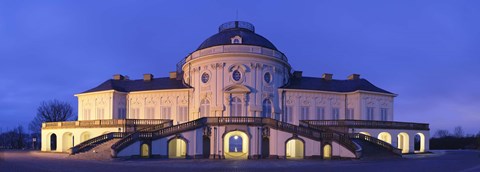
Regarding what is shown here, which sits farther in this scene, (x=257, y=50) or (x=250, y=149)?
(x=257, y=50)

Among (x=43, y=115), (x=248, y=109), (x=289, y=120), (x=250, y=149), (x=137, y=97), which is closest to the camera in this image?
(x=250, y=149)

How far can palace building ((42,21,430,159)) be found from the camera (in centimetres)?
3319

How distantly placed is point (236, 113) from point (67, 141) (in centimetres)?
2055

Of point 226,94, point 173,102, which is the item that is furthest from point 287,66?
point 173,102

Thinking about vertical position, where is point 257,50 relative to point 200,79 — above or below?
above

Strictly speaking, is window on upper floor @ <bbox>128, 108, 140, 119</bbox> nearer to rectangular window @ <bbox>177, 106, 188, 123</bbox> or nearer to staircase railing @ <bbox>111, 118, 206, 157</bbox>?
rectangular window @ <bbox>177, 106, 188, 123</bbox>

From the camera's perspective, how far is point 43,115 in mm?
72812

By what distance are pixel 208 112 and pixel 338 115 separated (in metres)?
15.7

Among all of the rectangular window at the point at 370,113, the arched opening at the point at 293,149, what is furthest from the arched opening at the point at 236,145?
the rectangular window at the point at 370,113

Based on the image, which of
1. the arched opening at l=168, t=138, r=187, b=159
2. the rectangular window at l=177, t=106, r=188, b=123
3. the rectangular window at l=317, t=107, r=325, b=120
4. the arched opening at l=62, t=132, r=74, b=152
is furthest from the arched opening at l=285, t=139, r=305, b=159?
the arched opening at l=62, t=132, r=74, b=152

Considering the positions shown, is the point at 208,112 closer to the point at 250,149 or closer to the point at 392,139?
the point at 250,149

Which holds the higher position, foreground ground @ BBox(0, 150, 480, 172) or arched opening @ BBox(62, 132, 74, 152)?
foreground ground @ BBox(0, 150, 480, 172)

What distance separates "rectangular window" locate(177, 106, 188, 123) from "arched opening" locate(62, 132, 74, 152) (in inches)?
485

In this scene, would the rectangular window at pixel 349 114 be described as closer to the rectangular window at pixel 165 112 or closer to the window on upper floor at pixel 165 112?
the window on upper floor at pixel 165 112
